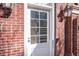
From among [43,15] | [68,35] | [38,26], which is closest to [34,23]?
[38,26]

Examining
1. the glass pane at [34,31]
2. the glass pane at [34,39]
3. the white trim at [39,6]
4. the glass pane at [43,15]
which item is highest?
the white trim at [39,6]

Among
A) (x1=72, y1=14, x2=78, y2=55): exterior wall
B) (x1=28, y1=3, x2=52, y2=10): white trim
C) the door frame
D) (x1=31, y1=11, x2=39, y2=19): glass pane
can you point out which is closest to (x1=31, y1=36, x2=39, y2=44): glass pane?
the door frame

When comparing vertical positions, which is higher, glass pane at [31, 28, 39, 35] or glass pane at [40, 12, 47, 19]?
glass pane at [40, 12, 47, 19]

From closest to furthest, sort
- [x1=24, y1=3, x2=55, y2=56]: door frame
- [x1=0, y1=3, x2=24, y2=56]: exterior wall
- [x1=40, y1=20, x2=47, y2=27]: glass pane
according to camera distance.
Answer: [x1=0, y1=3, x2=24, y2=56]: exterior wall
[x1=24, y1=3, x2=55, y2=56]: door frame
[x1=40, y1=20, x2=47, y2=27]: glass pane

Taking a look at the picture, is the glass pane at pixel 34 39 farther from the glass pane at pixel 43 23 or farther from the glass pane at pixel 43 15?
the glass pane at pixel 43 15

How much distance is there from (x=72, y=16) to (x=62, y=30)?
0.95 feet

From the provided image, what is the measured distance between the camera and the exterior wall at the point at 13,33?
2709 mm

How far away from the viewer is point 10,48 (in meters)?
2.75

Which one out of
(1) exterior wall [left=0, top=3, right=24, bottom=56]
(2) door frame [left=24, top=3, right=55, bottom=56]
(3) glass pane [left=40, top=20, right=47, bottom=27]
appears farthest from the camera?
(3) glass pane [left=40, top=20, right=47, bottom=27]

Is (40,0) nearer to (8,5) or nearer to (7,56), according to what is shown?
(8,5)

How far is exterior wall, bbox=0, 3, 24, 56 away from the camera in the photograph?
8.89 ft

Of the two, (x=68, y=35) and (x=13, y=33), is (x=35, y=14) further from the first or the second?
(x=68, y=35)

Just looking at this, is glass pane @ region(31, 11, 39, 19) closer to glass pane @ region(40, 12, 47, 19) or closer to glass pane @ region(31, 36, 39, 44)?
glass pane @ region(40, 12, 47, 19)

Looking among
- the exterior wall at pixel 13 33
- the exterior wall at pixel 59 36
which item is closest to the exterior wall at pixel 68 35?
the exterior wall at pixel 59 36
